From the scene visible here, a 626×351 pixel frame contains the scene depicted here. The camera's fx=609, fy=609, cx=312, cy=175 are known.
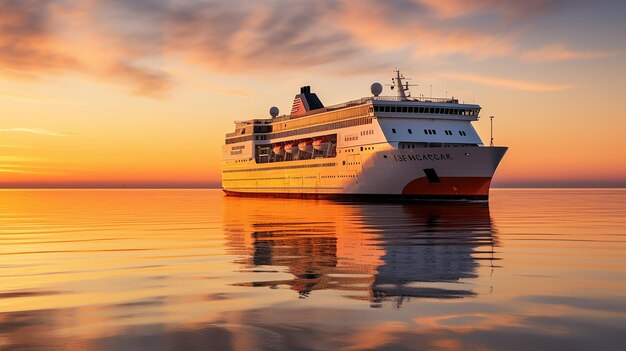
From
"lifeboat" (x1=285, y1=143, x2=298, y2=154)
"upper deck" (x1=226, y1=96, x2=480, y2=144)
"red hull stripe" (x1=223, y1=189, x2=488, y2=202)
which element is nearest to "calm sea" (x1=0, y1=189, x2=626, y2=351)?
"red hull stripe" (x1=223, y1=189, x2=488, y2=202)

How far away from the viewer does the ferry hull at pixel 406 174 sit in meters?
55.6

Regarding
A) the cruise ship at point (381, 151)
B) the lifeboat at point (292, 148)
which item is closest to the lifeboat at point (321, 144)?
the cruise ship at point (381, 151)

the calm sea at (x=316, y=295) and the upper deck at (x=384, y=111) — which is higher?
Answer: the upper deck at (x=384, y=111)

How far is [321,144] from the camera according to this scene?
7612 centimetres

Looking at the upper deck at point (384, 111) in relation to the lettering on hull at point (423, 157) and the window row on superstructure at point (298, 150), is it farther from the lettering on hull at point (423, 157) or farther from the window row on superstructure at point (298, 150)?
the lettering on hull at point (423, 157)

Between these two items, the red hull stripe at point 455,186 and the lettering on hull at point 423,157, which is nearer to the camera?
the lettering on hull at point 423,157

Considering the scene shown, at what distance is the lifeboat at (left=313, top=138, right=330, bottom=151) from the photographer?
75.8 meters

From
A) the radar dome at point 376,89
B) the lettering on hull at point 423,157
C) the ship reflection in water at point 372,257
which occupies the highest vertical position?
the radar dome at point 376,89

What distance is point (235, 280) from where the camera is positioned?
13.4 meters

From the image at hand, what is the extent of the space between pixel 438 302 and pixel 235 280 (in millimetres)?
4762

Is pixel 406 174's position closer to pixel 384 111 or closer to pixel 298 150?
pixel 384 111

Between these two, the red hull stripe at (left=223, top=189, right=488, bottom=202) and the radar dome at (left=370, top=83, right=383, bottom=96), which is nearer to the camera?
the red hull stripe at (left=223, top=189, right=488, bottom=202)

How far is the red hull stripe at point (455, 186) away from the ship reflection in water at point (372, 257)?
2694 cm

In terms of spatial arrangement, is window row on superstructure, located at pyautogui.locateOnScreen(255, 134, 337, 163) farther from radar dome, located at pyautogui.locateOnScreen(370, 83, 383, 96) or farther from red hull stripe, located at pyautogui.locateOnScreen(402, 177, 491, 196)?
red hull stripe, located at pyautogui.locateOnScreen(402, 177, 491, 196)
